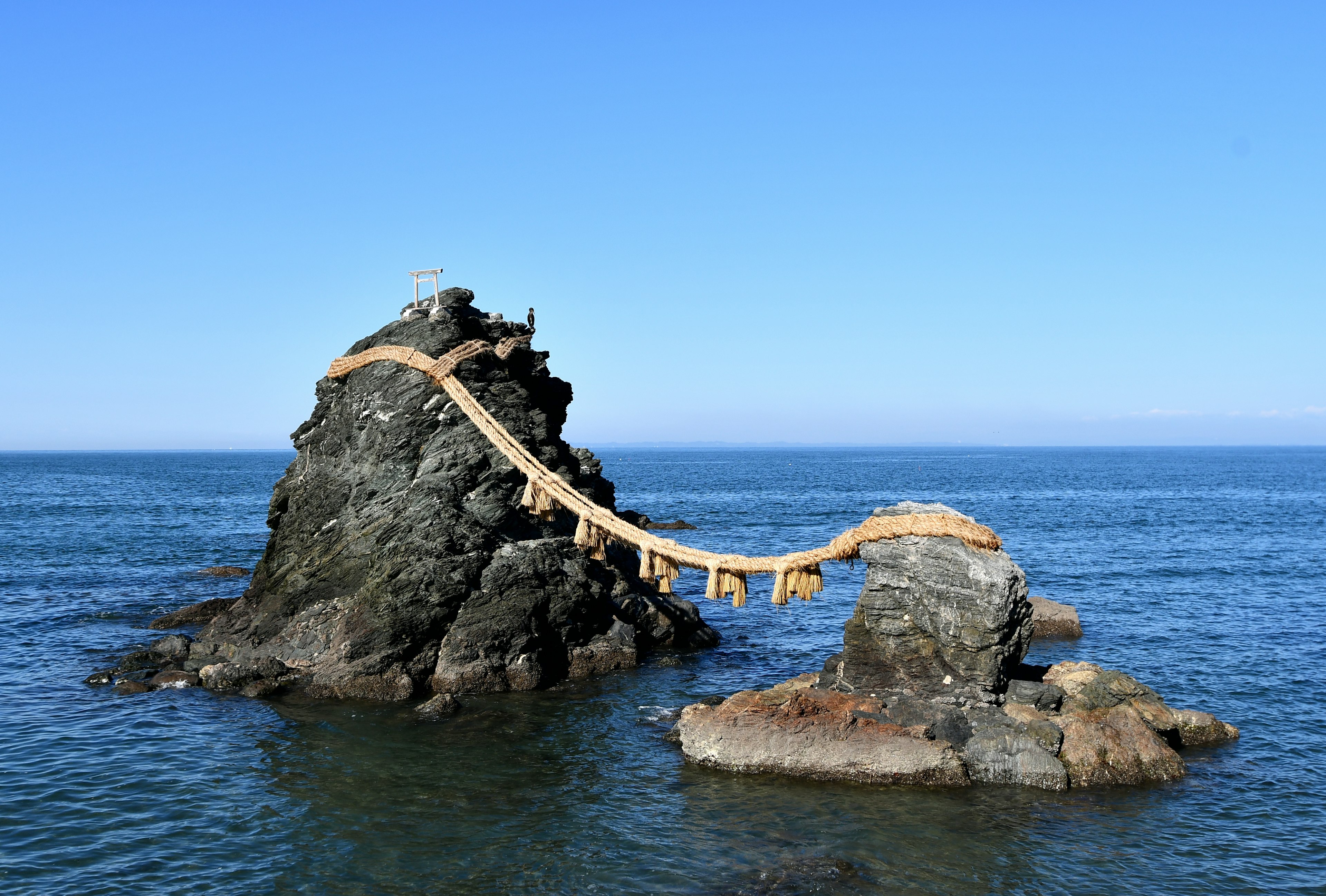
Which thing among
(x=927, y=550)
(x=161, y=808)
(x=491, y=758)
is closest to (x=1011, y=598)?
(x=927, y=550)

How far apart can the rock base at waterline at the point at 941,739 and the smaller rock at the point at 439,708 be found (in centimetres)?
470

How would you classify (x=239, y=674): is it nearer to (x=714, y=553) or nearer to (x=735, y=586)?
(x=714, y=553)

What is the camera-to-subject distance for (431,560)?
2062 centimetres

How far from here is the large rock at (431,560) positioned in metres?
20.1

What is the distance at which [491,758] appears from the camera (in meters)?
16.0

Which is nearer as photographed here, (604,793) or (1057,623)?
(604,793)

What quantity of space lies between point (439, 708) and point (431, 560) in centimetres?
367

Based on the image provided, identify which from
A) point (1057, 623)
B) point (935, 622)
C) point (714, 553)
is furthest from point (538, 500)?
point (1057, 623)

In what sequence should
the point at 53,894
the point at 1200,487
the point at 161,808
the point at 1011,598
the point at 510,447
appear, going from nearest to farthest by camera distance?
the point at 53,894 → the point at 161,808 → the point at 1011,598 → the point at 510,447 → the point at 1200,487

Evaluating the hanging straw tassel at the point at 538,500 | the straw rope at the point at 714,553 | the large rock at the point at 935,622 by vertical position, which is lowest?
the large rock at the point at 935,622

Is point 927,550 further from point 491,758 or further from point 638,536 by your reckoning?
point 491,758

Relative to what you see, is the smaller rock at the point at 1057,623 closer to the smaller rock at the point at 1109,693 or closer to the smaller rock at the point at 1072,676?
the smaller rock at the point at 1072,676

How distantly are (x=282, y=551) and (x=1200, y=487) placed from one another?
3645 inches

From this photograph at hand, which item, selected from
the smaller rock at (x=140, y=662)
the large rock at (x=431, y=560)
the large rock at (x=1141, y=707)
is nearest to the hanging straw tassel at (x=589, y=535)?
the large rock at (x=431, y=560)
